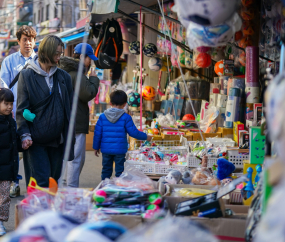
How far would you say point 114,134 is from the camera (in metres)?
5.00

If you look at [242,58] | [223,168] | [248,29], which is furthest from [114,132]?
[248,29]

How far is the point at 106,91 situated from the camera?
1217cm

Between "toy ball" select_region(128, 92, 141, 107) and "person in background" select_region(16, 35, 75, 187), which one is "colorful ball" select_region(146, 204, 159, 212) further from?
"toy ball" select_region(128, 92, 141, 107)

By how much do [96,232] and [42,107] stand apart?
7.70 feet

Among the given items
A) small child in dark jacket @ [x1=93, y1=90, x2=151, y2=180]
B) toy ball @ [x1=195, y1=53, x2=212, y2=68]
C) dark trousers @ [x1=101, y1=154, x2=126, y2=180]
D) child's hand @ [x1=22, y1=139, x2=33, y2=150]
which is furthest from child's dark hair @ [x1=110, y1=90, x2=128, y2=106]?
toy ball @ [x1=195, y1=53, x2=212, y2=68]

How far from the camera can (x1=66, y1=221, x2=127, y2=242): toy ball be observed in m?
1.53

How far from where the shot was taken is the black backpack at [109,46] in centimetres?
713

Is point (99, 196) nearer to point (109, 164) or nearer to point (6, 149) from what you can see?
point (6, 149)

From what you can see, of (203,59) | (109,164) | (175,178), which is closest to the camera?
(175,178)

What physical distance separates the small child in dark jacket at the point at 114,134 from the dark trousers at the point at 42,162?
112cm

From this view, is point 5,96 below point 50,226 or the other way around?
the other way around

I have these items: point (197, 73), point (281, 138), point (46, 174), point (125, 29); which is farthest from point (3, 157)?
point (125, 29)

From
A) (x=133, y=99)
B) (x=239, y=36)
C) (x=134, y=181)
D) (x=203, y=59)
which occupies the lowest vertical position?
(x=134, y=181)

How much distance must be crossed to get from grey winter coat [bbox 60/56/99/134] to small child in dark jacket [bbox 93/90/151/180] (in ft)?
0.68
